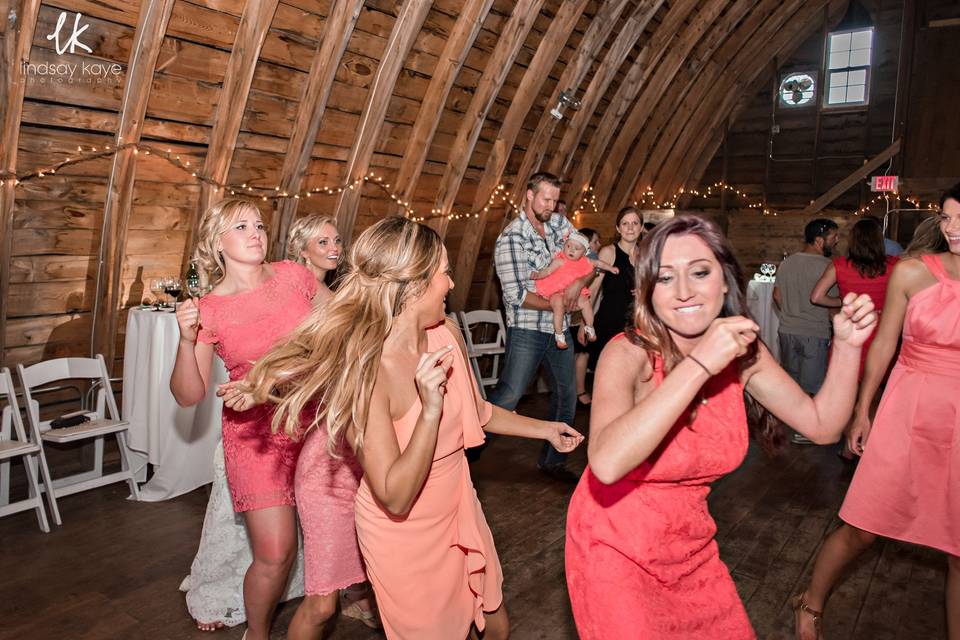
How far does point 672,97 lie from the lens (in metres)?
8.97

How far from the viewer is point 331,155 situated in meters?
5.70

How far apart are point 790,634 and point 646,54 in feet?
21.5

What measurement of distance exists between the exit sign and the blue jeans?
7.55 metres

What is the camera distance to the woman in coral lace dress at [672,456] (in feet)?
5.23

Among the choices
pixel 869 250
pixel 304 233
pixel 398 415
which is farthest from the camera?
pixel 869 250

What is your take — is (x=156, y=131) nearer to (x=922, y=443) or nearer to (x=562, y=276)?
(x=562, y=276)

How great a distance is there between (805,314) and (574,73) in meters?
3.18

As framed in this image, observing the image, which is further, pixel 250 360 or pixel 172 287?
pixel 172 287

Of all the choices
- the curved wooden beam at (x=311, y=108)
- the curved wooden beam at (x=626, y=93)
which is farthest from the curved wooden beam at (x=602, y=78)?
the curved wooden beam at (x=311, y=108)

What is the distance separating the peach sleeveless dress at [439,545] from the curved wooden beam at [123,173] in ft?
10.3

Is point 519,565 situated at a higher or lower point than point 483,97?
lower

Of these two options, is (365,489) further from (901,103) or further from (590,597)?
(901,103)

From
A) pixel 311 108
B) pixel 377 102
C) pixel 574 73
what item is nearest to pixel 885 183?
pixel 574 73

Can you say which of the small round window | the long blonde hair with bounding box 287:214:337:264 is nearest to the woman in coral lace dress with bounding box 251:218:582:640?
the long blonde hair with bounding box 287:214:337:264
